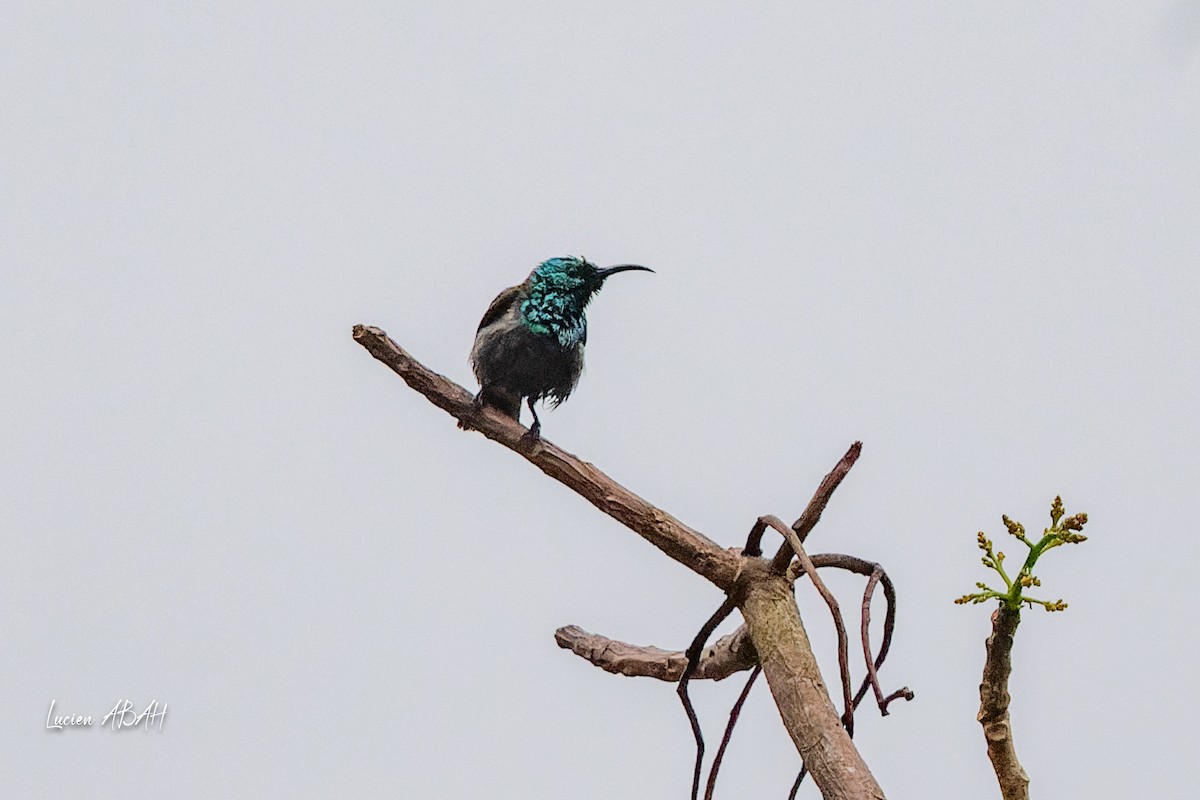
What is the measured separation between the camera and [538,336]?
8.49ft

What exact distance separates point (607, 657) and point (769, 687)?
42cm

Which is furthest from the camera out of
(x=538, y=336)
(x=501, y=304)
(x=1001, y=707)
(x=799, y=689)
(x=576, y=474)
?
(x=501, y=304)

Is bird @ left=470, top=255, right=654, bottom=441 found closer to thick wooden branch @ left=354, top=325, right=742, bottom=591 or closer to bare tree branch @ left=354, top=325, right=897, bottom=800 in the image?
thick wooden branch @ left=354, top=325, right=742, bottom=591

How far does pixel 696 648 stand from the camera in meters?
1.52

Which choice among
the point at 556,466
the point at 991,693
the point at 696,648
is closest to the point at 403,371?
the point at 556,466

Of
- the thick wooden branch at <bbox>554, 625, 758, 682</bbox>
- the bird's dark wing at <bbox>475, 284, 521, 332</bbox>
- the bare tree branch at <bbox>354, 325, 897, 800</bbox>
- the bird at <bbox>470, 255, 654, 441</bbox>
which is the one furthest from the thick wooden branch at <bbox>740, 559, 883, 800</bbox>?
the bird's dark wing at <bbox>475, 284, 521, 332</bbox>

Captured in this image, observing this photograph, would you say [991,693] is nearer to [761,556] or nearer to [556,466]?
[761,556]

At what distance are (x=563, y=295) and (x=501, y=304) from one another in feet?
0.54

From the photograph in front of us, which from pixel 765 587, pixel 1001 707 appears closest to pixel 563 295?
pixel 765 587

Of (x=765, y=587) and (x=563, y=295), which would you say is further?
(x=563, y=295)

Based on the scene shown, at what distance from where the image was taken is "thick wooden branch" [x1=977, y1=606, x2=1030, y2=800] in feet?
3.94

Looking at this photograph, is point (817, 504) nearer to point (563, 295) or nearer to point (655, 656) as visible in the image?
point (655, 656)

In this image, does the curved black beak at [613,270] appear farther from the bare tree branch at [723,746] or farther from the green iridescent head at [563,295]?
the bare tree branch at [723,746]

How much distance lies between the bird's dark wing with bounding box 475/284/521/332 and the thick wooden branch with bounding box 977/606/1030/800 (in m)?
1.65
